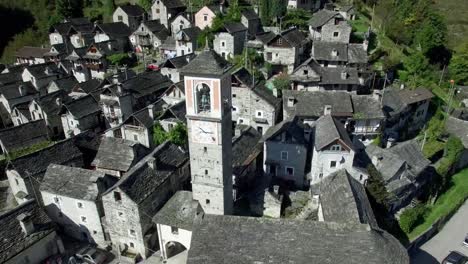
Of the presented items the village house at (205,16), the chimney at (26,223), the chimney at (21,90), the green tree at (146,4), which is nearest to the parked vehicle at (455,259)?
the chimney at (26,223)

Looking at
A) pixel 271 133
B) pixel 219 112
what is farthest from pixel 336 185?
pixel 219 112

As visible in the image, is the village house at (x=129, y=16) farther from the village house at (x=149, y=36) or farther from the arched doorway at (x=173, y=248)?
the arched doorway at (x=173, y=248)

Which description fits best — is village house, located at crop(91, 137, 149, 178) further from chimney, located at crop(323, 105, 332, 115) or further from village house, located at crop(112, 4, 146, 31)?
village house, located at crop(112, 4, 146, 31)

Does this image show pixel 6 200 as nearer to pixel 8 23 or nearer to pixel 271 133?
pixel 271 133

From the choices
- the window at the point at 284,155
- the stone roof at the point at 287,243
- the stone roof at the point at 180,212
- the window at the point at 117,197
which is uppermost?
the stone roof at the point at 287,243

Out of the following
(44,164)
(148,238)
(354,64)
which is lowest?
(148,238)

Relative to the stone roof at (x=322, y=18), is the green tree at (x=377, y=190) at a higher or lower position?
lower

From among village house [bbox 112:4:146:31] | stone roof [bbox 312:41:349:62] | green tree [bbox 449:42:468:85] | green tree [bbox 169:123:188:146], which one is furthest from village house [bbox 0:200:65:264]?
green tree [bbox 449:42:468:85]
